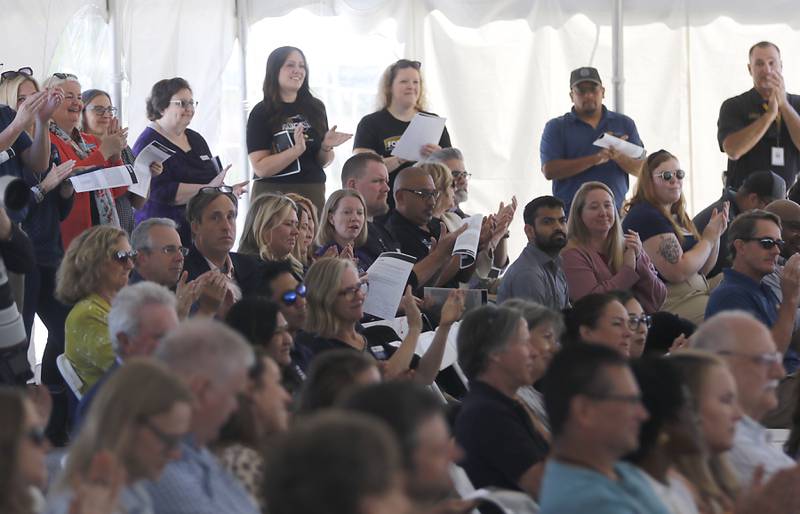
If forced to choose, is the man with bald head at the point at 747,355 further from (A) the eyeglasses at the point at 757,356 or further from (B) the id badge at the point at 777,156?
(B) the id badge at the point at 777,156

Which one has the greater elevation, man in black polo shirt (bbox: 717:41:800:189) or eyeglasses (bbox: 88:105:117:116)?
eyeglasses (bbox: 88:105:117:116)

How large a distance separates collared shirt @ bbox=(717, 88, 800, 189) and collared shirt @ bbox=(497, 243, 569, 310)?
2388mm

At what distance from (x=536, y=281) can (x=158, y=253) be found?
5.45 feet

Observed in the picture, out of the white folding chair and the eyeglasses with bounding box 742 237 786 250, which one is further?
the eyeglasses with bounding box 742 237 786 250

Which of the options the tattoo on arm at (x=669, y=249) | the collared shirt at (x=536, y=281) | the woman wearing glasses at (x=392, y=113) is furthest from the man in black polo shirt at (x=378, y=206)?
the tattoo on arm at (x=669, y=249)

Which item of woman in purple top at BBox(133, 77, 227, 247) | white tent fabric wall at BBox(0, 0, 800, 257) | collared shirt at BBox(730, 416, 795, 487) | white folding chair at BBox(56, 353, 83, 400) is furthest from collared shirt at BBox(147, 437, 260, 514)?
white tent fabric wall at BBox(0, 0, 800, 257)

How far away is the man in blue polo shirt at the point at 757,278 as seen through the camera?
5.62 meters

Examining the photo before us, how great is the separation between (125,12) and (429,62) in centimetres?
209

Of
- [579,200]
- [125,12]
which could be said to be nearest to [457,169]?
[579,200]

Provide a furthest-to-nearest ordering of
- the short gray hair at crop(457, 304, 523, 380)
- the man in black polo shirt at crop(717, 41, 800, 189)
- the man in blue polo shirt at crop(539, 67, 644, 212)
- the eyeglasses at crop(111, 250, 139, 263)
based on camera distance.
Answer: the man in black polo shirt at crop(717, 41, 800, 189)
the man in blue polo shirt at crop(539, 67, 644, 212)
the eyeglasses at crop(111, 250, 139, 263)
the short gray hair at crop(457, 304, 523, 380)

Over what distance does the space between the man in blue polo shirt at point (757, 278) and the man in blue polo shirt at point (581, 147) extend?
1.66 metres

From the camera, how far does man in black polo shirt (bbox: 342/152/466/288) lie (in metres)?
6.05

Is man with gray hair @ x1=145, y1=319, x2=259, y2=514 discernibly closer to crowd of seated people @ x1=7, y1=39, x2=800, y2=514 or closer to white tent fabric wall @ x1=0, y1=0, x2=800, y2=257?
crowd of seated people @ x1=7, y1=39, x2=800, y2=514

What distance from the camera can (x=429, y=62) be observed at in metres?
8.61
